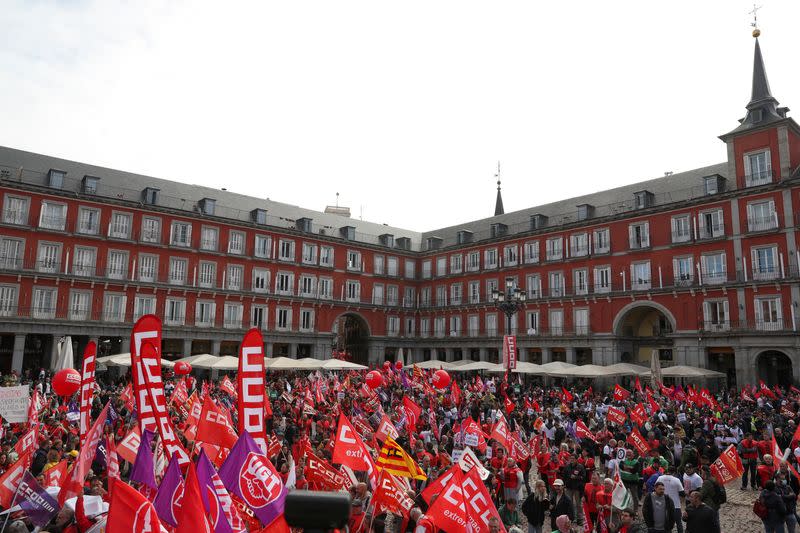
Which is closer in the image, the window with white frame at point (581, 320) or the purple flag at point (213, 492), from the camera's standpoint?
the purple flag at point (213, 492)

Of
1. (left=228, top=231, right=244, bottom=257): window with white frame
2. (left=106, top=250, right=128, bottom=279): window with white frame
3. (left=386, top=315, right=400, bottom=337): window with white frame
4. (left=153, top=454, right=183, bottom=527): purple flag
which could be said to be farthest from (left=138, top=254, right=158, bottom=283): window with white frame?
(left=153, top=454, right=183, bottom=527): purple flag

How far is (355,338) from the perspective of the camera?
57.9m

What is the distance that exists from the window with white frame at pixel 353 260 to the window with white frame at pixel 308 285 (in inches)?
157

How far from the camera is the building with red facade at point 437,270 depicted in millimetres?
35469

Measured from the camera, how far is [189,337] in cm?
4359

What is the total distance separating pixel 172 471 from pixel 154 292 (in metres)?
39.1

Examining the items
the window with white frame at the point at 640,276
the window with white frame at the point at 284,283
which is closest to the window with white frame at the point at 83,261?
the window with white frame at the point at 284,283

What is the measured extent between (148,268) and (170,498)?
1552 inches

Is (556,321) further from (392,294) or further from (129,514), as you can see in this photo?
(129,514)

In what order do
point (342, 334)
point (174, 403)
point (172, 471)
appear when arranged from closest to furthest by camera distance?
point (172, 471) < point (174, 403) < point (342, 334)

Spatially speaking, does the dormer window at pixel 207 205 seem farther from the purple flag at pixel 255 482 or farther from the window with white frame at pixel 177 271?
the purple flag at pixel 255 482

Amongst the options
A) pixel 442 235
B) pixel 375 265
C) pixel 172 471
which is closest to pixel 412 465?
pixel 172 471

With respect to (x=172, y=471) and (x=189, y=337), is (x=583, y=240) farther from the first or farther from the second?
(x=172, y=471)

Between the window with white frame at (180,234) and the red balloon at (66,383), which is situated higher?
the window with white frame at (180,234)
